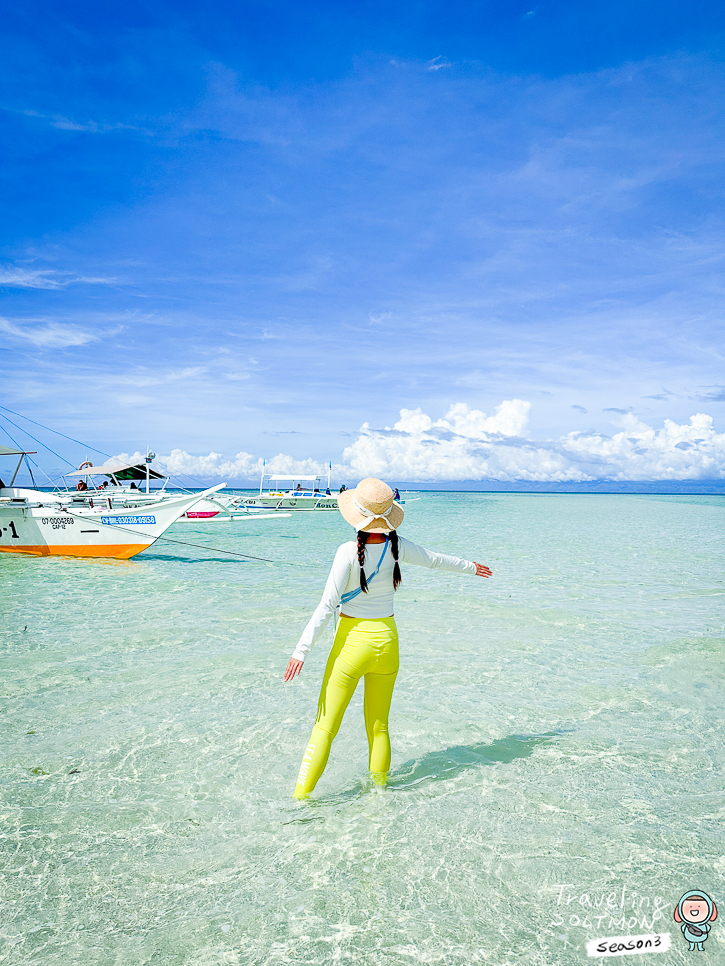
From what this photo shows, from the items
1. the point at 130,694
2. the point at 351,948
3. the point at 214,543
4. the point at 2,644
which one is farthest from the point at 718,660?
the point at 214,543

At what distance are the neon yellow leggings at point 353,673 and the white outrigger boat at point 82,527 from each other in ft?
55.1

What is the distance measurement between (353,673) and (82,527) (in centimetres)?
1915

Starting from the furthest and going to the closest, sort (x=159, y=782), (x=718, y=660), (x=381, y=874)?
1. (x=718, y=660)
2. (x=159, y=782)
3. (x=381, y=874)

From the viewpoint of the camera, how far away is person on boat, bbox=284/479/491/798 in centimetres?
378

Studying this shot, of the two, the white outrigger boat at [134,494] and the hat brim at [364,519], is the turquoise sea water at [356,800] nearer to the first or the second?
the hat brim at [364,519]

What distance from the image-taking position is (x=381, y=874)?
11.9 ft

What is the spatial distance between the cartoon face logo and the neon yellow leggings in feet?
6.70

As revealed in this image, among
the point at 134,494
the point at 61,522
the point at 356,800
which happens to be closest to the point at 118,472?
the point at 134,494

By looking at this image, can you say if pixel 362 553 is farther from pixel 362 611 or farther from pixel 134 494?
pixel 134 494

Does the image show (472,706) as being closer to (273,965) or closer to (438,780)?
(438,780)

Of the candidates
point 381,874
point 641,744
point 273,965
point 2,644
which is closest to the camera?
point 273,965

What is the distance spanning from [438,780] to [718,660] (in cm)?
585

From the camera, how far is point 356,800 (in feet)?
14.6

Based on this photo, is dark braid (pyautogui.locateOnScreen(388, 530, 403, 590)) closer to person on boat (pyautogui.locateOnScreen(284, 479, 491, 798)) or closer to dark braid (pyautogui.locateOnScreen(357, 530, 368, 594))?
person on boat (pyautogui.locateOnScreen(284, 479, 491, 798))
